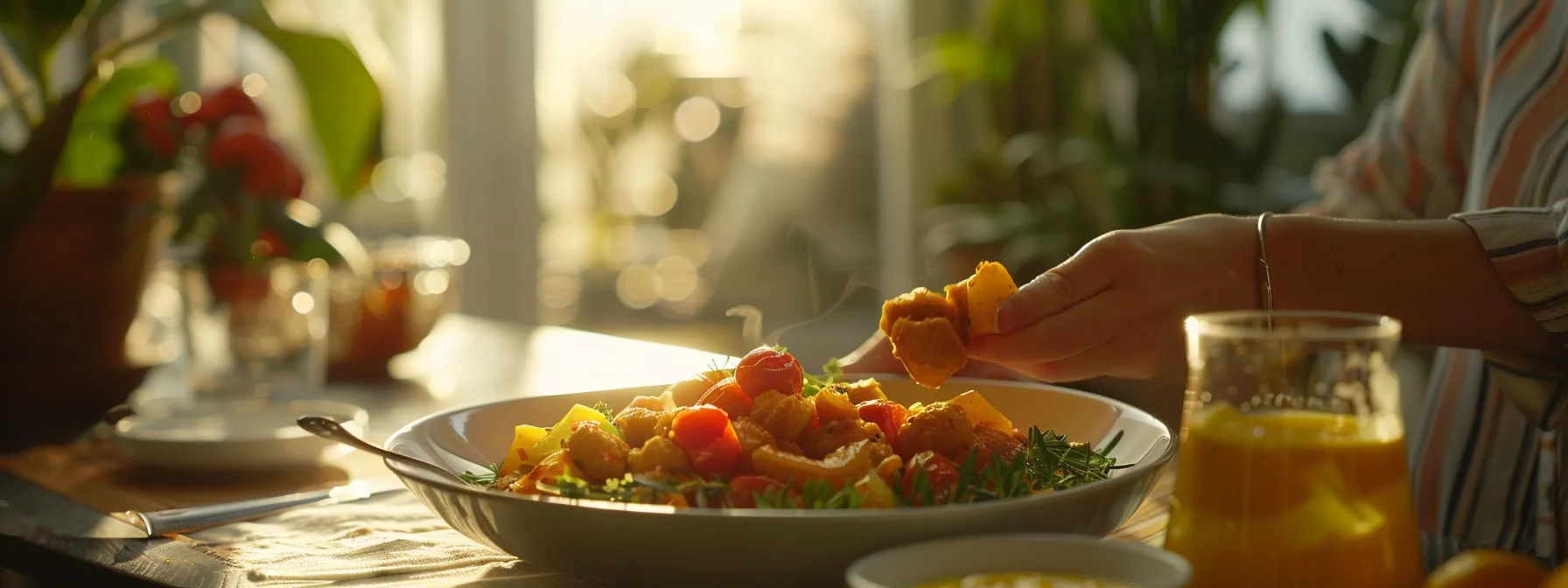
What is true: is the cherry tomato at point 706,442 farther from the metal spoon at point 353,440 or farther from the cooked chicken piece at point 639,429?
the metal spoon at point 353,440

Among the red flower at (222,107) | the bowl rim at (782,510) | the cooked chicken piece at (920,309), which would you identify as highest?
the red flower at (222,107)

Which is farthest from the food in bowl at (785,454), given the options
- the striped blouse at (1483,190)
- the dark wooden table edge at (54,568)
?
the striped blouse at (1483,190)

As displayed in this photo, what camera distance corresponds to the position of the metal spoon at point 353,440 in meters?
0.91

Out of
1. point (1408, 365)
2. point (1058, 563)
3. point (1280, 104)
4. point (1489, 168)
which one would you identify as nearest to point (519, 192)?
point (1280, 104)

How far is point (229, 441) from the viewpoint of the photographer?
1272 millimetres

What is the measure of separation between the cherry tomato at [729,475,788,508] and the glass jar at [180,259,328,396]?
1106 mm

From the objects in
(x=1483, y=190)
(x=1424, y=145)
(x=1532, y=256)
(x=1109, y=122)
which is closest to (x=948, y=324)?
(x=1532, y=256)

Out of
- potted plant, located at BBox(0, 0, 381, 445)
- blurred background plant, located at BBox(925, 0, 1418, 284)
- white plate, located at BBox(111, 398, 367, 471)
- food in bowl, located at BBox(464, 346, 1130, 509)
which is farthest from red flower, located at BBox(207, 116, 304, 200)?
blurred background plant, located at BBox(925, 0, 1418, 284)

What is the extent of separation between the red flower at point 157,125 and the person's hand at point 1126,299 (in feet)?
3.78

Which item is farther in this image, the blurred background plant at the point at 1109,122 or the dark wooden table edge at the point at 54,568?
the blurred background plant at the point at 1109,122

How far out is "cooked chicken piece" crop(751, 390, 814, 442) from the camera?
2.87 feet

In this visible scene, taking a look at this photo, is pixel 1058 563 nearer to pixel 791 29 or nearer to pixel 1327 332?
pixel 1327 332

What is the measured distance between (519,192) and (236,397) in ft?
6.79

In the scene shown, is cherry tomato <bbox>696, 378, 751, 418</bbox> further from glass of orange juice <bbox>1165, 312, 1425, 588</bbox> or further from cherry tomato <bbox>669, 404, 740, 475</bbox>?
glass of orange juice <bbox>1165, 312, 1425, 588</bbox>
